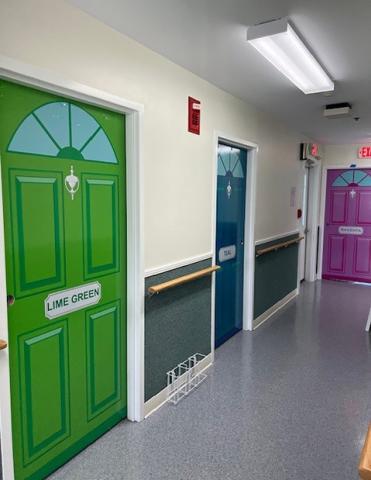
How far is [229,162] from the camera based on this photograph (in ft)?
11.6

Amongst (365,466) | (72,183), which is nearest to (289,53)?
(72,183)

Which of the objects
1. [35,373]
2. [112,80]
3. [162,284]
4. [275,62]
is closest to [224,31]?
[275,62]

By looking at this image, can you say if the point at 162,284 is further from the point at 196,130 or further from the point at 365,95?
the point at 365,95

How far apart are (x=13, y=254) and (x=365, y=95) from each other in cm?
326

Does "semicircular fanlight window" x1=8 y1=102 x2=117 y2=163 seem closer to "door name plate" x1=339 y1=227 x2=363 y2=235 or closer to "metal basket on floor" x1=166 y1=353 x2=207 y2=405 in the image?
"metal basket on floor" x1=166 y1=353 x2=207 y2=405

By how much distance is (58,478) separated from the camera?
195 cm

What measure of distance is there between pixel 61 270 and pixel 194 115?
1571mm

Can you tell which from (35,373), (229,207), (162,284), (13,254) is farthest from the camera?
(229,207)

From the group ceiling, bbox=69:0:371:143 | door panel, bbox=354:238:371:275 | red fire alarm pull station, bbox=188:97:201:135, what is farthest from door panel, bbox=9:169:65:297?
door panel, bbox=354:238:371:275

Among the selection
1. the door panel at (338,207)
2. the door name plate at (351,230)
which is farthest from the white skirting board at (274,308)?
the door panel at (338,207)

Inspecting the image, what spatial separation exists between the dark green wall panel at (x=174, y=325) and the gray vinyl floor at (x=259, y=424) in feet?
0.90

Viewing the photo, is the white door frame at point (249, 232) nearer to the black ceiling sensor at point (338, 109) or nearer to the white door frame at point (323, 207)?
the black ceiling sensor at point (338, 109)

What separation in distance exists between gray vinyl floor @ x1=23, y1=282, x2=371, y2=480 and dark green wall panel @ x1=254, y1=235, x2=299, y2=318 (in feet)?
2.07

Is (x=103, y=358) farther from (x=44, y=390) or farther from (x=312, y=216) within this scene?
(x=312, y=216)
